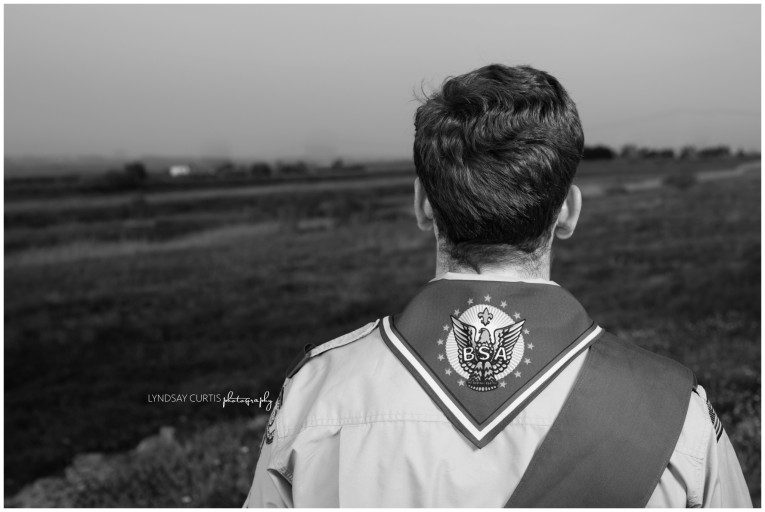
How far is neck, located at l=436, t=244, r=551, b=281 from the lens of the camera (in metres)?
1.25

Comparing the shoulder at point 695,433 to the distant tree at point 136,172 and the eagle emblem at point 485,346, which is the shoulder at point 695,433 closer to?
the eagle emblem at point 485,346

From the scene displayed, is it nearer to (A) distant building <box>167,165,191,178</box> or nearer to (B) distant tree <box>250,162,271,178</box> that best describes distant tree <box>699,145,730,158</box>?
(B) distant tree <box>250,162,271,178</box>

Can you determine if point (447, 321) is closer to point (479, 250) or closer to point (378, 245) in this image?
point (479, 250)

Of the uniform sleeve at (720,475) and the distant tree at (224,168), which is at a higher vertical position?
the distant tree at (224,168)

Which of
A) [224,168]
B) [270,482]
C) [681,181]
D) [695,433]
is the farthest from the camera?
[681,181]

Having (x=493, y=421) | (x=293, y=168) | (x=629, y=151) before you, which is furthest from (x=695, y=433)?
(x=629, y=151)

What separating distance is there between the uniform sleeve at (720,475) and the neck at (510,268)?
338mm

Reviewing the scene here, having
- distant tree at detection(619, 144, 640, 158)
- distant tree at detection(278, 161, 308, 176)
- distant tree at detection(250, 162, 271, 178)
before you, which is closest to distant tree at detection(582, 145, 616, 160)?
distant tree at detection(619, 144, 640, 158)

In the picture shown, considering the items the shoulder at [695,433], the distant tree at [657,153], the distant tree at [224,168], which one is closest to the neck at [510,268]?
the shoulder at [695,433]

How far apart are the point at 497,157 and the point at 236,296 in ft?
13.2

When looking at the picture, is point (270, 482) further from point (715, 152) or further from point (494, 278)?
point (715, 152)

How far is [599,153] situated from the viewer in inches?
216

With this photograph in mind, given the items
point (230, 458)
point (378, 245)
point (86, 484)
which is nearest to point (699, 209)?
point (378, 245)

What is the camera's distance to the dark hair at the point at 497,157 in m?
1.20
